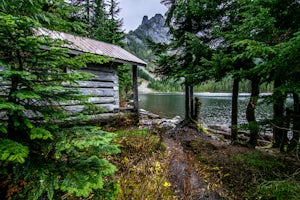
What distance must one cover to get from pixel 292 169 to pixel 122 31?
1986 centimetres

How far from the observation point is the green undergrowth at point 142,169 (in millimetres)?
3227

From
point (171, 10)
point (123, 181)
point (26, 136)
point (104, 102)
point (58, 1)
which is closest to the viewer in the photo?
point (26, 136)

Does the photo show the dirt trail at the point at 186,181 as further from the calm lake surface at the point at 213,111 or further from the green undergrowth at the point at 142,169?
the calm lake surface at the point at 213,111

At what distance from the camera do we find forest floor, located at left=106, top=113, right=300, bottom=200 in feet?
10.6

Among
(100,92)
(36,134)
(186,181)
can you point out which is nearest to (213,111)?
(100,92)

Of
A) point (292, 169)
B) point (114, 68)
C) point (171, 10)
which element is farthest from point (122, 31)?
point (292, 169)

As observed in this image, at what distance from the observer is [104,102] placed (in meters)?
7.59

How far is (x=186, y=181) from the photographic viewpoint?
4066 mm

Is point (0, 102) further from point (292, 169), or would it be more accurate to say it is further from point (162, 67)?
point (162, 67)

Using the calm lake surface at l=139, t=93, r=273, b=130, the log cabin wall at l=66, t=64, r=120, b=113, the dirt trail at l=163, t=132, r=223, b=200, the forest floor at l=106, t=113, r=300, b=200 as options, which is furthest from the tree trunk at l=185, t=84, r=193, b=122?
the dirt trail at l=163, t=132, r=223, b=200

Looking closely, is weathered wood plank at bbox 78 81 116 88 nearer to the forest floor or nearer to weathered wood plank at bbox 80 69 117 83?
weathered wood plank at bbox 80 69 117 83

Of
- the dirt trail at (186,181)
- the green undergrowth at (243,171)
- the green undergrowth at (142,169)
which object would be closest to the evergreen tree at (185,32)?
the green undergrowth at (243,171)

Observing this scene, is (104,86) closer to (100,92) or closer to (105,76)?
(100,92)

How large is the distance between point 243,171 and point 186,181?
172 cm
